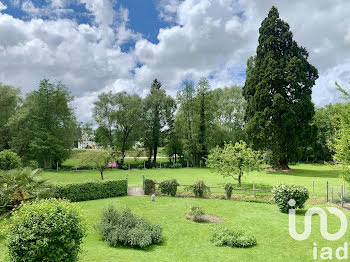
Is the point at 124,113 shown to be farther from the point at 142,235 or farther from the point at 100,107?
the point at 142,235

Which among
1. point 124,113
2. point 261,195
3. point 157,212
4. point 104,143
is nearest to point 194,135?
point 124,113

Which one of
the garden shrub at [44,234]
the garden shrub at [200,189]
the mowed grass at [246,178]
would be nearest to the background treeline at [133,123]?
the mowed grass at [246,178]

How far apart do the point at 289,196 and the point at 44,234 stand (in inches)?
482

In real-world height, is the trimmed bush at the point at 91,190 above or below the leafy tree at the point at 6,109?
→ below

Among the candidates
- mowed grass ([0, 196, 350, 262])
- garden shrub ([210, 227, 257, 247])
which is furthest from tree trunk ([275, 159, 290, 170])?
garden shrub ([210, 227, 257, 247])

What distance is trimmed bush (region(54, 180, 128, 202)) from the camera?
53.7 feet

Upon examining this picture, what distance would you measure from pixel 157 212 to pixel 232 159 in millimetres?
9201

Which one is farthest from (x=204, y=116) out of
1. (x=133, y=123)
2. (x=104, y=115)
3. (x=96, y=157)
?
(x=96, y=157)

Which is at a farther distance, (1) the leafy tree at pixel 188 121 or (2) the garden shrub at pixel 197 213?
(1) the leafy tree at pixel 188 121

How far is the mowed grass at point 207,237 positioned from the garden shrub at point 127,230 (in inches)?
10.9

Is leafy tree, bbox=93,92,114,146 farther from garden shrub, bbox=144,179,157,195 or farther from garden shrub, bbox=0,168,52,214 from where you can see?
garden shrub, bbox=0,168,52,214

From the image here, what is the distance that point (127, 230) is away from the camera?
9.88 meters

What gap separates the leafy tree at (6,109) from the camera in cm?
3676

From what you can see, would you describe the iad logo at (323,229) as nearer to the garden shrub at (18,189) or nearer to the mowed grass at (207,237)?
the mowed grass at (207,237)
